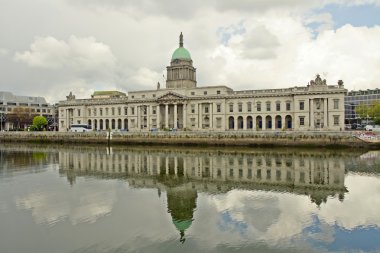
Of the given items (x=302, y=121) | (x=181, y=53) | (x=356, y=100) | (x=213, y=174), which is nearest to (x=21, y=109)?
(x=181, y=53)

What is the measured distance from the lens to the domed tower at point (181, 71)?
9988 centimetres

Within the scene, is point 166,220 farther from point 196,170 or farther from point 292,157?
point 292,157

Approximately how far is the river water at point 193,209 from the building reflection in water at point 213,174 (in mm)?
96

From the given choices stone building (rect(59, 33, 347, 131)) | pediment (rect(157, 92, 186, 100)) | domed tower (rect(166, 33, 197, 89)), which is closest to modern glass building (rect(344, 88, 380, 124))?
stone building (rect(59, 33, 347, 131))

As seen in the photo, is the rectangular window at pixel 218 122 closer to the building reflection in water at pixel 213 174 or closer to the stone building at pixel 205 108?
the stone building at pixel 205 108

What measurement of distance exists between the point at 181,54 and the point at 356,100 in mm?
80018

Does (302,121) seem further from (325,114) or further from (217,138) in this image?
(217,138)

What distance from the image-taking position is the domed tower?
99875mm

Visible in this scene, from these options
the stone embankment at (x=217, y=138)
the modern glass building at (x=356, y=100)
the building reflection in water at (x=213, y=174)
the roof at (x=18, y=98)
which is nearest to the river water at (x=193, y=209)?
the building reflection in water at (x=213, y=174)

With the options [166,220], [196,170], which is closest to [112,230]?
[166,220]

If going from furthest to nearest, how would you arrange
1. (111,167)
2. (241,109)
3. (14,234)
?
(241,109)
(111,167)
(14,234)

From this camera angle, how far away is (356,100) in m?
141

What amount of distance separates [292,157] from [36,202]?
111ft

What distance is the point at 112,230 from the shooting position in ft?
58.3
